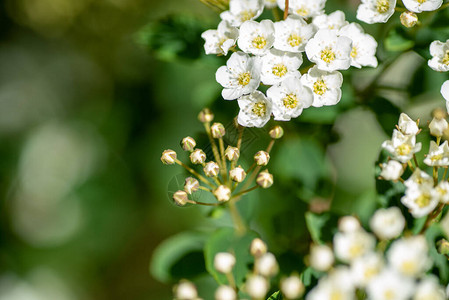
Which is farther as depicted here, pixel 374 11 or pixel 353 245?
pixel 374 11

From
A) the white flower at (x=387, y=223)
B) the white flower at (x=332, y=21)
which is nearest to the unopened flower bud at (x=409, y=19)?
the white flower at (x=332, y=21)

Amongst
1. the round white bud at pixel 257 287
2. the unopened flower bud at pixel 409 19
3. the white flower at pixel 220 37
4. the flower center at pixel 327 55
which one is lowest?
the round white bud at pixel 257 287

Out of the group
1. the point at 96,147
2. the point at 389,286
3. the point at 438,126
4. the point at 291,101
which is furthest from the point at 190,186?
the point at 96,147

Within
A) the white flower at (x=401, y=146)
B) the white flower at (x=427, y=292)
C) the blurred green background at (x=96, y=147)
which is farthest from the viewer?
the blurred green background at (x=96, y=147)

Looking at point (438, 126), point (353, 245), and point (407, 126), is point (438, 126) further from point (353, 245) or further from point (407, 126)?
point (353, 245)

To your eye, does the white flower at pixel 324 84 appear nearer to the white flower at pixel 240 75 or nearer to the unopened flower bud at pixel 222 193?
the white flower at pixel 240 75


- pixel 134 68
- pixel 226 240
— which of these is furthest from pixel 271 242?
pixel 134 68
